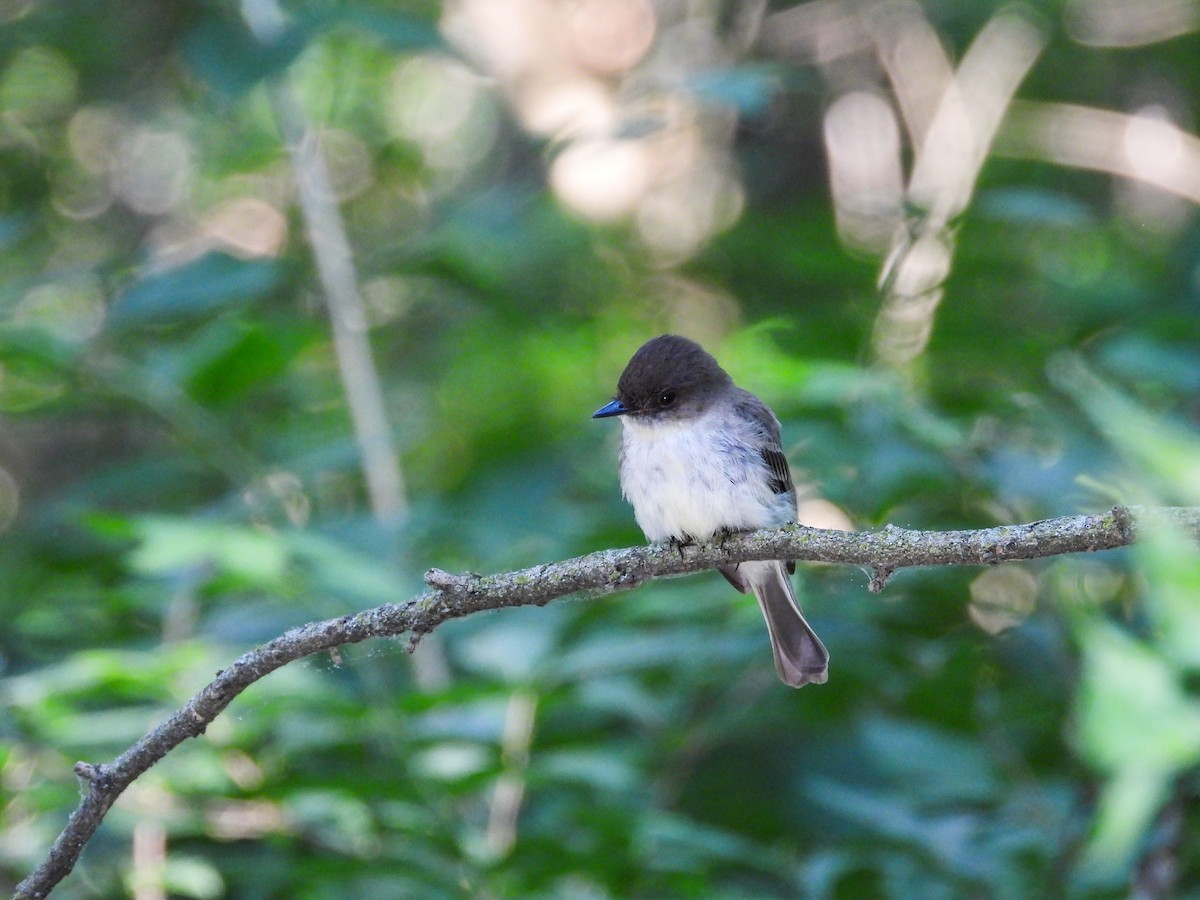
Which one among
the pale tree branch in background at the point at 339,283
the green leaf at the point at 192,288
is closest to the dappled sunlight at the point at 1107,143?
the pale tree branch in background at the point at 339,283

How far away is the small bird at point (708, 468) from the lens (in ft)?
12.2

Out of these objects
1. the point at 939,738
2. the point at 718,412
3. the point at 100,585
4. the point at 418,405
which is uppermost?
the point at 418,405

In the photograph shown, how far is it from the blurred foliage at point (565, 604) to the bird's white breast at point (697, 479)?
28 centimetres

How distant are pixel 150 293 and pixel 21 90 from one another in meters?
5.64

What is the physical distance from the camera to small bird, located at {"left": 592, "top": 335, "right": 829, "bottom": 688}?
3.71 metres

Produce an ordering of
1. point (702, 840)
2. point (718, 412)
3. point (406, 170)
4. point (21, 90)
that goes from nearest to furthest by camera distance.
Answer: point (702, 840) → point (718, 412) → point (21, 90) → point (406, 170)

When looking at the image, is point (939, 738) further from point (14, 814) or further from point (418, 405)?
point (418, 405)

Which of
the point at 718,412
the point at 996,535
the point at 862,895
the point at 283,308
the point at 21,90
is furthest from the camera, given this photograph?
the point at 21,90

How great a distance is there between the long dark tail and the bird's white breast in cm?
21

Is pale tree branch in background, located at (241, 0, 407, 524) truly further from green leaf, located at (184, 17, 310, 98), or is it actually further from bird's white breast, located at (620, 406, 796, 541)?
bird's white breast, located at (620, 406, 796, 541)

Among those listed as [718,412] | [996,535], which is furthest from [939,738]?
[996,535]

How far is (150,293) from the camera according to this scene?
4.90 m

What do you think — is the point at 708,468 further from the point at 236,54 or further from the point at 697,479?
the point at 236,54

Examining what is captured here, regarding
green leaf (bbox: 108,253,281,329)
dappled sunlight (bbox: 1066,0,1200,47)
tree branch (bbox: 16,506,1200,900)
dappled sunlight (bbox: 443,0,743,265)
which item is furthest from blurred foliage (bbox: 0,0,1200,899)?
dappled sunlight (bbox: 443,0,743,265)
